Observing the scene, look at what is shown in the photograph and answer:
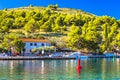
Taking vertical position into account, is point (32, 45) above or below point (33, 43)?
below

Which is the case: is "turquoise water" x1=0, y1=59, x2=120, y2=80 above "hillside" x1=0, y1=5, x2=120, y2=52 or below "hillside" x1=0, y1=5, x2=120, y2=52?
below

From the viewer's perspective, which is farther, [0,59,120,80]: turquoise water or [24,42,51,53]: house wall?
[24,42,51,53]: house wall

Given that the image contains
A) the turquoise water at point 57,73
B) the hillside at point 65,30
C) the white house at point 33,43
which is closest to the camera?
the turquoise water at point 57,73

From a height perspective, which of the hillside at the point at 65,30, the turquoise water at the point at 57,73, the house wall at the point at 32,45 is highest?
the hillside at the point at 65,30

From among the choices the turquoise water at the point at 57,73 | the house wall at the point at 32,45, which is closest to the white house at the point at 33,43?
the house wall at the point at 32,45

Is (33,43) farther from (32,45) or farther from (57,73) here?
(57,73)

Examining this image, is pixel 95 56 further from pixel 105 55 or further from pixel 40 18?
pixel 40 18

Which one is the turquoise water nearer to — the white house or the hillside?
the white house

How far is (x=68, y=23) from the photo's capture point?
577ft

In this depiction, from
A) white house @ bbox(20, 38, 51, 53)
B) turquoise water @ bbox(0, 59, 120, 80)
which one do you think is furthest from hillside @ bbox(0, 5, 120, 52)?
Result: turquoise water @ bbox(0, 59, 120, 80)

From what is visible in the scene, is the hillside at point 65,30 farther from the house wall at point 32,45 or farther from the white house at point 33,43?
the house wall at point 32,45

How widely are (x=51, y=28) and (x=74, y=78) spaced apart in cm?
11188

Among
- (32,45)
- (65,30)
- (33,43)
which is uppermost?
(65,30)

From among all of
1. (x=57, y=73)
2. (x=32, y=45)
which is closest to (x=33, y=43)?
(x=32, y=45)
